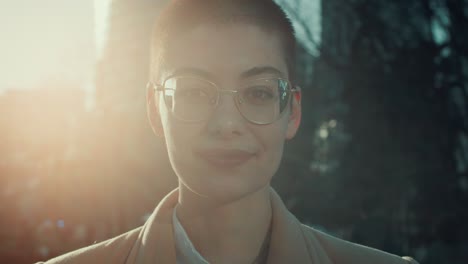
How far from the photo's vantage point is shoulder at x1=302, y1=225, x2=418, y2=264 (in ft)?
7.00

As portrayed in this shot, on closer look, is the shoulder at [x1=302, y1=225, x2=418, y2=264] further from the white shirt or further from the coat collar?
the white shirt

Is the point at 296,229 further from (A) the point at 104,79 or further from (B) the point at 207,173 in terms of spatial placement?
(A) the point at 104,79

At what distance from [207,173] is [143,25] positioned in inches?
343

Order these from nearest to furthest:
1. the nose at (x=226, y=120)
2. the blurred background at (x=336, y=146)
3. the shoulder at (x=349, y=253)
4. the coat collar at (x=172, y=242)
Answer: the nose at (x=226, y=120)
the coat collar at (x=172, y=242)
the shoulder at (x=349, y=253)
the blurred background at (x=336, y=146)

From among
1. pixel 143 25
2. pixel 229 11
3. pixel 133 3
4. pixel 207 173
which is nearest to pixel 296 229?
pixel 207 173

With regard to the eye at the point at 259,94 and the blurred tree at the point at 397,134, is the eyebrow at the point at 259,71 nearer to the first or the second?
the eye at the point at 259,94

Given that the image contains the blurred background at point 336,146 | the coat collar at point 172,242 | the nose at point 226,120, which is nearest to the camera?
the nose at point 226,120

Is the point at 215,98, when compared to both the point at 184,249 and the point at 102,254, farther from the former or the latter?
the point at 102,254

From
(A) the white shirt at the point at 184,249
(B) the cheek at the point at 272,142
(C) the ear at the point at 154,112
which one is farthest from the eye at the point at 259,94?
(A) the white shirt at the point at 184,249

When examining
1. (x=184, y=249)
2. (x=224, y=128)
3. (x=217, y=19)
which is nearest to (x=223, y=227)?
(x=184, y=249)

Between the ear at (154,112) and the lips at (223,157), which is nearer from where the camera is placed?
the lips at (223,157)

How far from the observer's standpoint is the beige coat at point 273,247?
201 centimetres

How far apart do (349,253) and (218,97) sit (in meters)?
0.95

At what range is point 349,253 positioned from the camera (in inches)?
84.7
